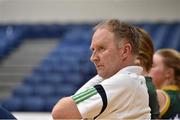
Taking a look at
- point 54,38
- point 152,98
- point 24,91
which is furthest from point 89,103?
point 54,38

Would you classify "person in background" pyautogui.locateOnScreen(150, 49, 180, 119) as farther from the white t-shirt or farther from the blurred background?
the blurred background

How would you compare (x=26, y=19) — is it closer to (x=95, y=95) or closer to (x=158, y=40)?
(x=158, y=40)

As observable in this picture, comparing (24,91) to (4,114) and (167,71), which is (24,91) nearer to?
(167,71)

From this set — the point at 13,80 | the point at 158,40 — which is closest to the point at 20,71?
the point at 13,80

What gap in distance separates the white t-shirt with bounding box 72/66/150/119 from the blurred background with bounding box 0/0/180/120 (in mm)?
5815

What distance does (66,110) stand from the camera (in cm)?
120

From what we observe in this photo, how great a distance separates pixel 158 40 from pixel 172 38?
482 millimetres

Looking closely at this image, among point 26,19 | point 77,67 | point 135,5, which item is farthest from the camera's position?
point 26,19

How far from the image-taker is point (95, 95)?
1.21m

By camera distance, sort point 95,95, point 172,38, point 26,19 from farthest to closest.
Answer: point 26,19
point 172,38
point 95,95

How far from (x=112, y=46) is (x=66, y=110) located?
0.23 metres

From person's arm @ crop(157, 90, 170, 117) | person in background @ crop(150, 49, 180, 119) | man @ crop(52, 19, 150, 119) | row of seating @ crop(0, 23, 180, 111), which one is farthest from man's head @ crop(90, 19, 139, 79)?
row of seating @ crop(0, 23, 180, 111)

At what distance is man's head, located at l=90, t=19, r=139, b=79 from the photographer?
128 centimetres

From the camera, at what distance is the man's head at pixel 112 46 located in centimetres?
128
